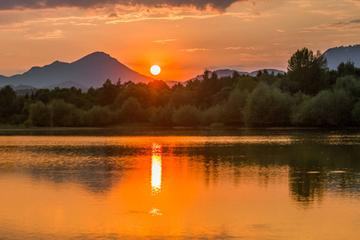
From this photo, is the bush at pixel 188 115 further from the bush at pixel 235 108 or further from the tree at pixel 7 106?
the tree at pixel 7 106

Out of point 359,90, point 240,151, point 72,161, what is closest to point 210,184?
point 72,161

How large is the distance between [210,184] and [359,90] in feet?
232

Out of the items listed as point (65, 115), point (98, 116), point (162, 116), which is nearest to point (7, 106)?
point (65, 115)

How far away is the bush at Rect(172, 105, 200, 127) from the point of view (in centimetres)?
12488

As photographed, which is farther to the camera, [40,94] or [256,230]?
[40,94]

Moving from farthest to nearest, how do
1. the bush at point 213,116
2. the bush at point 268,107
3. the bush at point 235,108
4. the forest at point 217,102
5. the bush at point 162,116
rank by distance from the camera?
the bush at point 162,116, the bush at point 213,116, the bush at point 235,108, the bush at point 268,107, the forest at point 217,102

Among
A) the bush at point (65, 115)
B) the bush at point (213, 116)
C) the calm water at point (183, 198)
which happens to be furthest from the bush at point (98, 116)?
the calm water at point (183, 198)

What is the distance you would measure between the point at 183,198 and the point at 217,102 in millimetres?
109402

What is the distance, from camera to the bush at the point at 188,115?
4916 inches

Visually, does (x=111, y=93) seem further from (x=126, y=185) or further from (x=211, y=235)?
(x=211, y=235)

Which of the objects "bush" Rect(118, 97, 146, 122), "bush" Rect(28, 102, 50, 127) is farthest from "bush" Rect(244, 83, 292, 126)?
"bush" Rect(28, 102, 50, 127)

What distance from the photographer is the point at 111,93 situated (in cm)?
15062

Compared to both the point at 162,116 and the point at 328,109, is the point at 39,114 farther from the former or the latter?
the point at 328,109

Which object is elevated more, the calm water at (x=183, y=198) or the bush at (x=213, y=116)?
the bush at (x=213, y=116)
